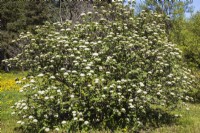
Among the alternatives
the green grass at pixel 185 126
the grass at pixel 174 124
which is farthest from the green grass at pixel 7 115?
the green grass at pixel 185 126

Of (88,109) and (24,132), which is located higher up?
(88,109)

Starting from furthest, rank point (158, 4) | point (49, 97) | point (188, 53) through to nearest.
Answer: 1. point (158, 4)
2. point (188, 53)
3. point (49, 97)

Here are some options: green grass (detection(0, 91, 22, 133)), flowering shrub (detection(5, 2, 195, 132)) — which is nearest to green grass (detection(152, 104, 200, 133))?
flowering shrub (detection(5, 2, 195, 132))

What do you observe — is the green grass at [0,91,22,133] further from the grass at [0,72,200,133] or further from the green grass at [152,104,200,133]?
the green grass at [152,104,200,133]

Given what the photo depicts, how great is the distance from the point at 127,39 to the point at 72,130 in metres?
2.67

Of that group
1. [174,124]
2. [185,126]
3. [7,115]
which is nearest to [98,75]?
[174,124]

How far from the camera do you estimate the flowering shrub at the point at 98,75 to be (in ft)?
24.3

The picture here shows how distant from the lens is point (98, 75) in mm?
7703

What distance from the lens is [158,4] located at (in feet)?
64.8

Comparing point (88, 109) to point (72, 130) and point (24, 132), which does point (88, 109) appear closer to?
point (72, 130)

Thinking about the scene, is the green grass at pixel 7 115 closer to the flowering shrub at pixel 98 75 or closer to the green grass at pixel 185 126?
the flowering shrub at pixel 98 75

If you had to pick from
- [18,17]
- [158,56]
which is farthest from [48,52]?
[18,17]

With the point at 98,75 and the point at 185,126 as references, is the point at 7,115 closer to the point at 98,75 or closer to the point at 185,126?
the point at 98,75

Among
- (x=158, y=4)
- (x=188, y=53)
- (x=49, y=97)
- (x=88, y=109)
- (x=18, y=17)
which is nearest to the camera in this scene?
(x=49, y=97)
